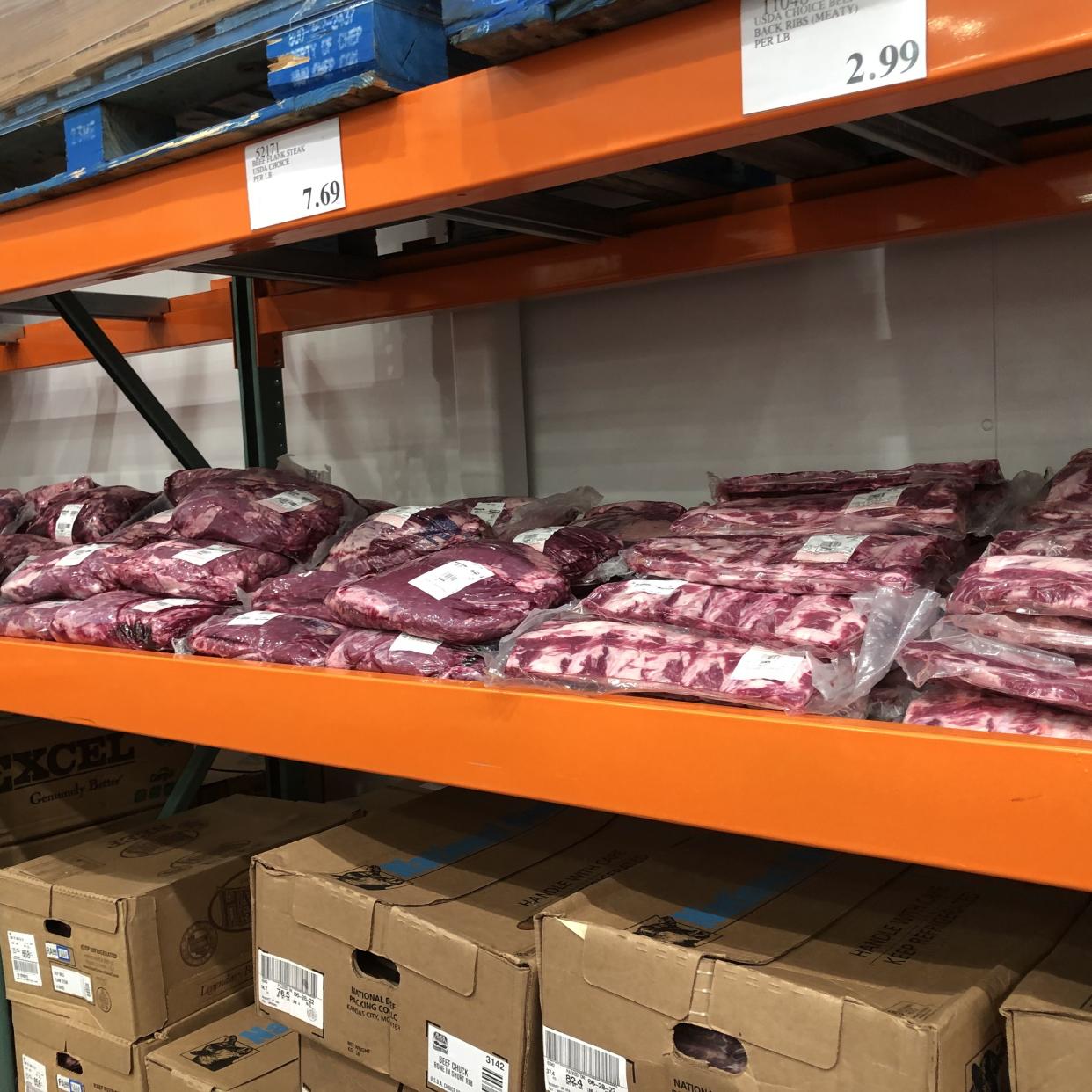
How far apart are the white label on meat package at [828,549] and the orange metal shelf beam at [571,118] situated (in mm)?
450

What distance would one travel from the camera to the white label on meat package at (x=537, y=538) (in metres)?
1.33

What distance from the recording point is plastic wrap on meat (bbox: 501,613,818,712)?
88 centimetres

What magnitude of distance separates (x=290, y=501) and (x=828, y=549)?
3.02ft

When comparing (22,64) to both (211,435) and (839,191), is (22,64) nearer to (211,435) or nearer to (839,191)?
(839,191)

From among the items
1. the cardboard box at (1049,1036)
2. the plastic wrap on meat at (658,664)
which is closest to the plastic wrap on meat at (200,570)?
the plastic wrap on meat at (658,664)

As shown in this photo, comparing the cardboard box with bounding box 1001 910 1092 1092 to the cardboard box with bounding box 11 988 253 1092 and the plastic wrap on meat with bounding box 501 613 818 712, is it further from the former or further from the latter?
the cardboard box with bounding box 11 988 253 1092

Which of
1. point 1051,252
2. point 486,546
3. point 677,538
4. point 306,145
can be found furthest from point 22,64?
point 1051,252

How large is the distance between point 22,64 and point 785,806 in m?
1.27

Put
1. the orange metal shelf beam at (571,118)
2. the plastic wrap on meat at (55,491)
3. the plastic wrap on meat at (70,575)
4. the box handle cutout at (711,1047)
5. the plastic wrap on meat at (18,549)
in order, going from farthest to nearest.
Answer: the plastic wrap on meat at (55,491) → the plastic wrap on meat at (18,549) → the plastic wrap on meat at (70,575) → the box handle cutout at (711,1047) → the orange metal shelf beam at (571,118)

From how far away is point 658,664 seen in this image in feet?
3.16

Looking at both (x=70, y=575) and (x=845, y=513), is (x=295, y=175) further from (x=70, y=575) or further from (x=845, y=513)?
(x=70, y=575)

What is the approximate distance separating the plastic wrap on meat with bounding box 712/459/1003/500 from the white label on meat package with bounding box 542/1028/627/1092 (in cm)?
71

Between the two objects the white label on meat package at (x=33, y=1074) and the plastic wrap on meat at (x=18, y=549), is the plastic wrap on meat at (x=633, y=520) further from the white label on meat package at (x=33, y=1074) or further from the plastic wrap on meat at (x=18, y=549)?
the white label on meat package at (x=33, y=1074)

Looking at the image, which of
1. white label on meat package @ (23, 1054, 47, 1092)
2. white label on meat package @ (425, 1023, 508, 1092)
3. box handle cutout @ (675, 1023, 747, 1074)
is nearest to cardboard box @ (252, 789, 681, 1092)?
white label on meat package @ (425, 1023, 508, 1092)
